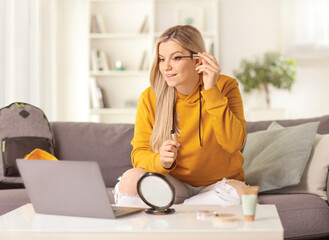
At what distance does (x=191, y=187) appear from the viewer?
2027 millimetres

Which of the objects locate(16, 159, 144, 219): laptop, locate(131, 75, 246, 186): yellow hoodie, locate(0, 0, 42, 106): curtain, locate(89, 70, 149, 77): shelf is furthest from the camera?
locate(89, 70, 149, 77): shelf

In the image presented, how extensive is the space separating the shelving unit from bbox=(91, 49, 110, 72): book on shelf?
84mm

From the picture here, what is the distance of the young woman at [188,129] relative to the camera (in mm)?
1857

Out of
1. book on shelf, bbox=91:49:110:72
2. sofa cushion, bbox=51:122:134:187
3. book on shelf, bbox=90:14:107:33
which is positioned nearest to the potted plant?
book on shelf, bbox=91:49:110:72

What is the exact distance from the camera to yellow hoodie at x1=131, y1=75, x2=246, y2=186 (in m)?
1.93

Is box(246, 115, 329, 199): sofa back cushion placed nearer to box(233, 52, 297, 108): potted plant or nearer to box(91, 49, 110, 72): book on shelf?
box(233, 52, 297, 108): potted plant

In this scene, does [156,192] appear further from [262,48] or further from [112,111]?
[262,48]

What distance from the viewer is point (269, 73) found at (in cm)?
535

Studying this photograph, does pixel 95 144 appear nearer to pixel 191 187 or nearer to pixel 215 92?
pixel 191 187

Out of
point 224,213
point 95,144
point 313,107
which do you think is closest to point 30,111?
point 95,144

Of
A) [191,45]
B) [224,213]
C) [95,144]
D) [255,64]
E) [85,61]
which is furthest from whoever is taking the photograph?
[85,61]

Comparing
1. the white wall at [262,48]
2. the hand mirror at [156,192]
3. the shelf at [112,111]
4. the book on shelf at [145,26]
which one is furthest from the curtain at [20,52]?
the hand mirror at [156,192]

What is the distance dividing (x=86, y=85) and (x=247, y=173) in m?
3.69

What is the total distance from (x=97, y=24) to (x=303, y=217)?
13.7 ft
